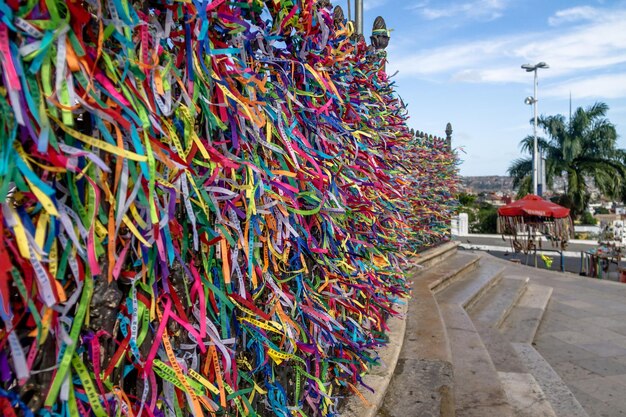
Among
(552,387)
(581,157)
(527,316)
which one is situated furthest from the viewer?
(581,157)

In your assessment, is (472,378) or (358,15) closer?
(472,378)

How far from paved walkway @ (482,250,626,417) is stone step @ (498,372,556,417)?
0.84 metres

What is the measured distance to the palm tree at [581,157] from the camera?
26031 millimetres

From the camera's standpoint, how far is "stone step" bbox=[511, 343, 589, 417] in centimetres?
414

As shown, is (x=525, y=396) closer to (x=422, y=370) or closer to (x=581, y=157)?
(x=422, y=370)

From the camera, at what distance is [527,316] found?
8.13 meters

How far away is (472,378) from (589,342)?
4323 mm

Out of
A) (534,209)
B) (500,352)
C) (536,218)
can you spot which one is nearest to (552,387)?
(500,352)

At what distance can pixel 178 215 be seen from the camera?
129 centimetres

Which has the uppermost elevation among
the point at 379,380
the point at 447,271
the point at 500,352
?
the point at 379,380

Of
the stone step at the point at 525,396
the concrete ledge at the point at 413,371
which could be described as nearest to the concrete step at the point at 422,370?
the concrete ledge at the point at 413,371

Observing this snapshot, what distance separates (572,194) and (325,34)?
2798 cm

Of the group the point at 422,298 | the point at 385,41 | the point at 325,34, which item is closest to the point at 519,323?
the point at 422,298

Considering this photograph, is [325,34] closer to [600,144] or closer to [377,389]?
[377,389]
